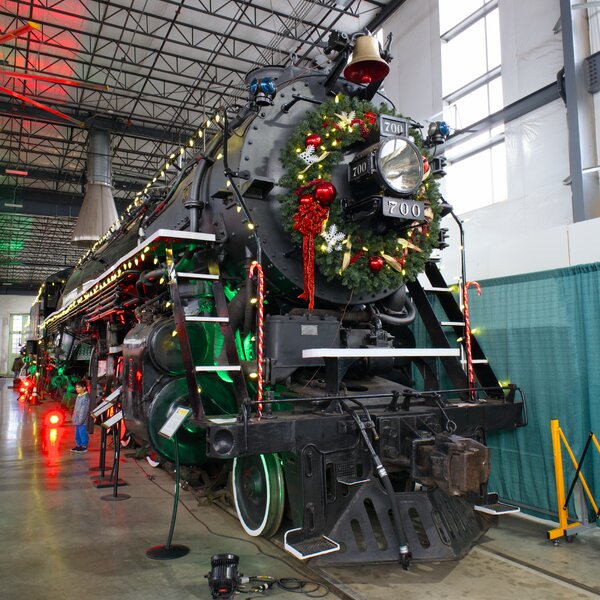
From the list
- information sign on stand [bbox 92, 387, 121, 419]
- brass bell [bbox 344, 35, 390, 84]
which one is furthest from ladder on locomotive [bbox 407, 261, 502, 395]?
information sign on stand [bbox 92, 387, 121, 419]

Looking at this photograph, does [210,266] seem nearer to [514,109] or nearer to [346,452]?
[346,452]

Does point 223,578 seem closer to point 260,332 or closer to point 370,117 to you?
point 260,332

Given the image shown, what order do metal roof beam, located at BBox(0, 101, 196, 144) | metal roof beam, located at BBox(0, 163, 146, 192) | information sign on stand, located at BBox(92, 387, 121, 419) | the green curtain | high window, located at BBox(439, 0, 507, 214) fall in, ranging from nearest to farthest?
the green curtain
information sign on stand, located at BBox(92, 387, 121, 419)
high window, located at BBox(439, 0, 507, 214)
metal roof beam, located at BBox(0, 101, 196, 144)
metal roof beam, located at BBox(0, 163, 146, 192)

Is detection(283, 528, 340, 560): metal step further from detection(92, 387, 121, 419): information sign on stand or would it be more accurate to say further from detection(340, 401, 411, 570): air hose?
detection(92, 387, 121, 419): information sign on stand

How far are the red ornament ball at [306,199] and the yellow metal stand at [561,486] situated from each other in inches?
104

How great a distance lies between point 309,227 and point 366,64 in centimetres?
143

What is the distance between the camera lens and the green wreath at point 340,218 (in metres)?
3.91

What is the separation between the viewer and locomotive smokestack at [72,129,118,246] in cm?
1608

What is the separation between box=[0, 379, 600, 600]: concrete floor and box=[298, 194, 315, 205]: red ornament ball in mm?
2485

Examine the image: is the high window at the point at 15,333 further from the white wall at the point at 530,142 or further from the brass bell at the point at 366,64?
the brass bell at the point at 366,64

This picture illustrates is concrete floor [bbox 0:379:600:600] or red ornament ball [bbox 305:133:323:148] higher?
red ornament ball [bbox 305:133:323:148]

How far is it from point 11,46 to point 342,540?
1628 centimetres

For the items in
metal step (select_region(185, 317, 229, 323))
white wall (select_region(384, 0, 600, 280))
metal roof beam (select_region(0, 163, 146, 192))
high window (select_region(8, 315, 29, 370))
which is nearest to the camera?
metal step (select_region(185, 317, 229, 323))

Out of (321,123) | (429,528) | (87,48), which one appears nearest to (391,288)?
(321,123)
